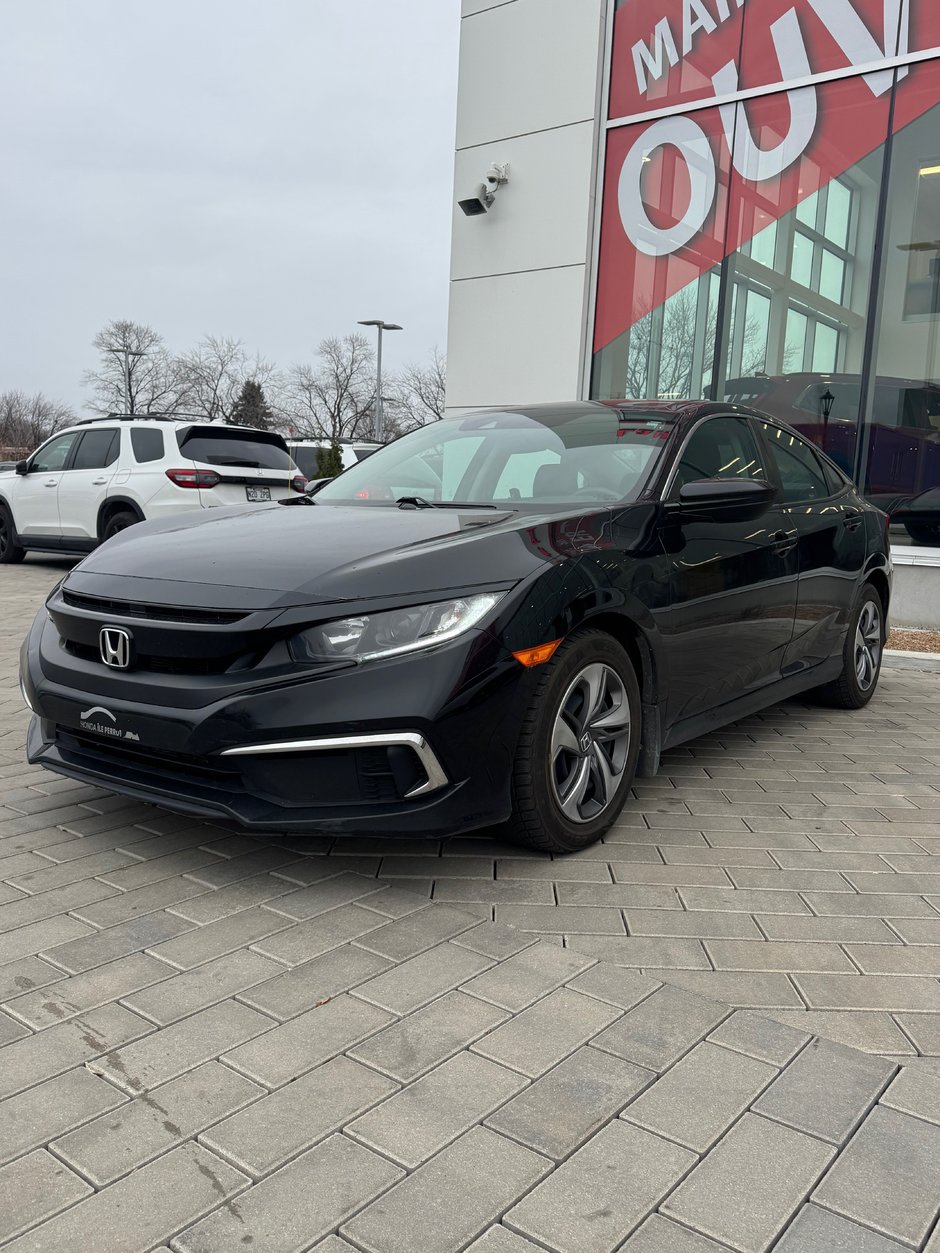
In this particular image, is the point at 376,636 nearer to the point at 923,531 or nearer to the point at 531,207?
the point at 923,531

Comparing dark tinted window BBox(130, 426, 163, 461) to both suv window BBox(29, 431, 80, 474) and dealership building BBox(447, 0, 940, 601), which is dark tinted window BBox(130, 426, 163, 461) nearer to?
suv window BBox(29, 431, 80, 474)

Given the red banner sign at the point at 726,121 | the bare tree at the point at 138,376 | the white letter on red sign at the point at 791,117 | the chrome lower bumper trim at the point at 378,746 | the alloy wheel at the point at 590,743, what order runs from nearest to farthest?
the chrome lower bumper trim at the point at 378,746 → the alloy wheel at the point at 590,743 → the red banner sign at the point at 726,121 → the white letter on red sign at the point at 791,117 → the bare tree at the point at 138,376

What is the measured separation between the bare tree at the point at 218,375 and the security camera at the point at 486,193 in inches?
1630

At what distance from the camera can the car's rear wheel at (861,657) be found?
5336mm

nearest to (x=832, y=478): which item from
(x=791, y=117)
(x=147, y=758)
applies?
(x=147, y=758)

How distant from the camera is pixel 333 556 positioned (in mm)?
3014

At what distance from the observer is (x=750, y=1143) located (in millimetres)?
1855

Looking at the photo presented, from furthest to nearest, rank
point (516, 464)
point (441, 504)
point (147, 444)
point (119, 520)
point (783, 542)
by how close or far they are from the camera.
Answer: point (119, 520) < point (147, 444) < point (783, 542) < point (516, 464) < point (441, 504)

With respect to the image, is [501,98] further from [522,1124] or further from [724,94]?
[522,1124]

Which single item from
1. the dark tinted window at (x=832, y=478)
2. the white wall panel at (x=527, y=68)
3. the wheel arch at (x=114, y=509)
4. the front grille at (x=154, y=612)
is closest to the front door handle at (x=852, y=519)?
the dark tinted window at (x=832, y=478)

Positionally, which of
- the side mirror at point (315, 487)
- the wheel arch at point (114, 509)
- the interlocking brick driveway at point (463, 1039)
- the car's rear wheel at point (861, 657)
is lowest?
the interlocking brick driveway at point (463, 1039)

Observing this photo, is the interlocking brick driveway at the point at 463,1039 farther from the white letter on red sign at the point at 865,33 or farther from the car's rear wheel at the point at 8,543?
the car's rear wheel at the point at 8,543

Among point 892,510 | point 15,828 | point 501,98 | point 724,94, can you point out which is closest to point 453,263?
point 501,98

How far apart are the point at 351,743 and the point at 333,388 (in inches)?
2124
